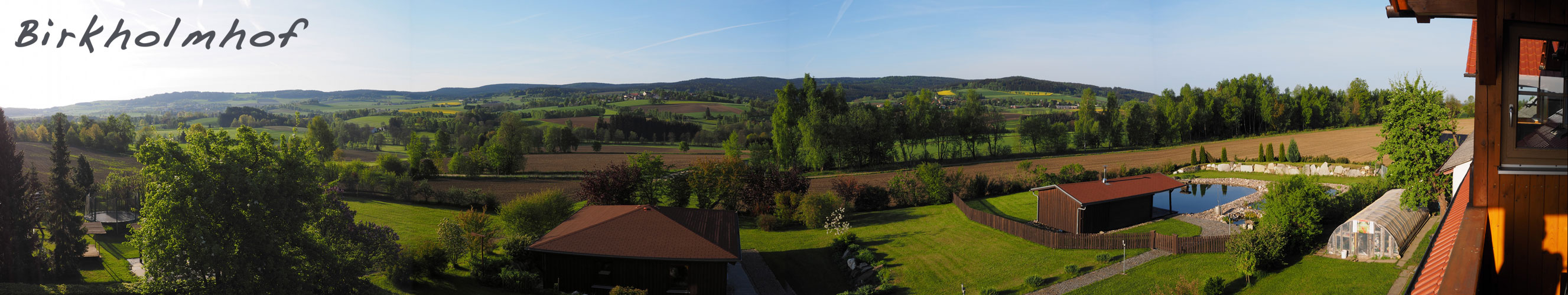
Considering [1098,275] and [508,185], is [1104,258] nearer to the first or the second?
[1098,275]

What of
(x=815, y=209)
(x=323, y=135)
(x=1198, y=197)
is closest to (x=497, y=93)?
(x=323, y=135)

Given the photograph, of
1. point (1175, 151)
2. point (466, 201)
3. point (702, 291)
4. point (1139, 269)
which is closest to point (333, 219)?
point (702, 291)

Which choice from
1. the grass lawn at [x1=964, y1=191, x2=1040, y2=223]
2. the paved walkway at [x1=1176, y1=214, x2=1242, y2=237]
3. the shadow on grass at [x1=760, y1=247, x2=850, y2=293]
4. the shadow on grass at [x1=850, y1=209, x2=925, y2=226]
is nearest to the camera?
the shadow on grass at [x1=760, y1=247, x2=850, y2=293]

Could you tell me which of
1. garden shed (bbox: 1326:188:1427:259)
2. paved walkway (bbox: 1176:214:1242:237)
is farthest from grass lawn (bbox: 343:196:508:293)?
paved walkway (bbox: 1176:214:1242:237)

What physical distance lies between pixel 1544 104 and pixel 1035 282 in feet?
33.4

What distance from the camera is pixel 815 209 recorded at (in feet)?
67.2

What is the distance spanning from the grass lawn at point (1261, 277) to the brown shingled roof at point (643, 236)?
296 inches

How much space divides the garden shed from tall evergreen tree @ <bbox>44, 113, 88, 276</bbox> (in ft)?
68.2

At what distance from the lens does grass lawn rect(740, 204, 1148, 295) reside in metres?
13.7

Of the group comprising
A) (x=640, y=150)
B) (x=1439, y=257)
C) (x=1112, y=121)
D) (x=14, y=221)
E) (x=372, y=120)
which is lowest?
(x=640, y=150)

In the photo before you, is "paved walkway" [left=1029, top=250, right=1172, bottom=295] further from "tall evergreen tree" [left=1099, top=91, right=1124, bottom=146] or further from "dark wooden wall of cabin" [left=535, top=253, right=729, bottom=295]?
"tall evergreen tree" [left=1099, top=91, right=1124, bottom=146]

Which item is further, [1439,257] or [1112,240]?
[1112,240]

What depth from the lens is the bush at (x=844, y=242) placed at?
1745 cm

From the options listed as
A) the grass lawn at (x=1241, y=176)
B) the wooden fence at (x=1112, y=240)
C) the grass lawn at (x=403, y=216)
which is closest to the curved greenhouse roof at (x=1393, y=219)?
the wooden fence at (x=1112, y=240)
